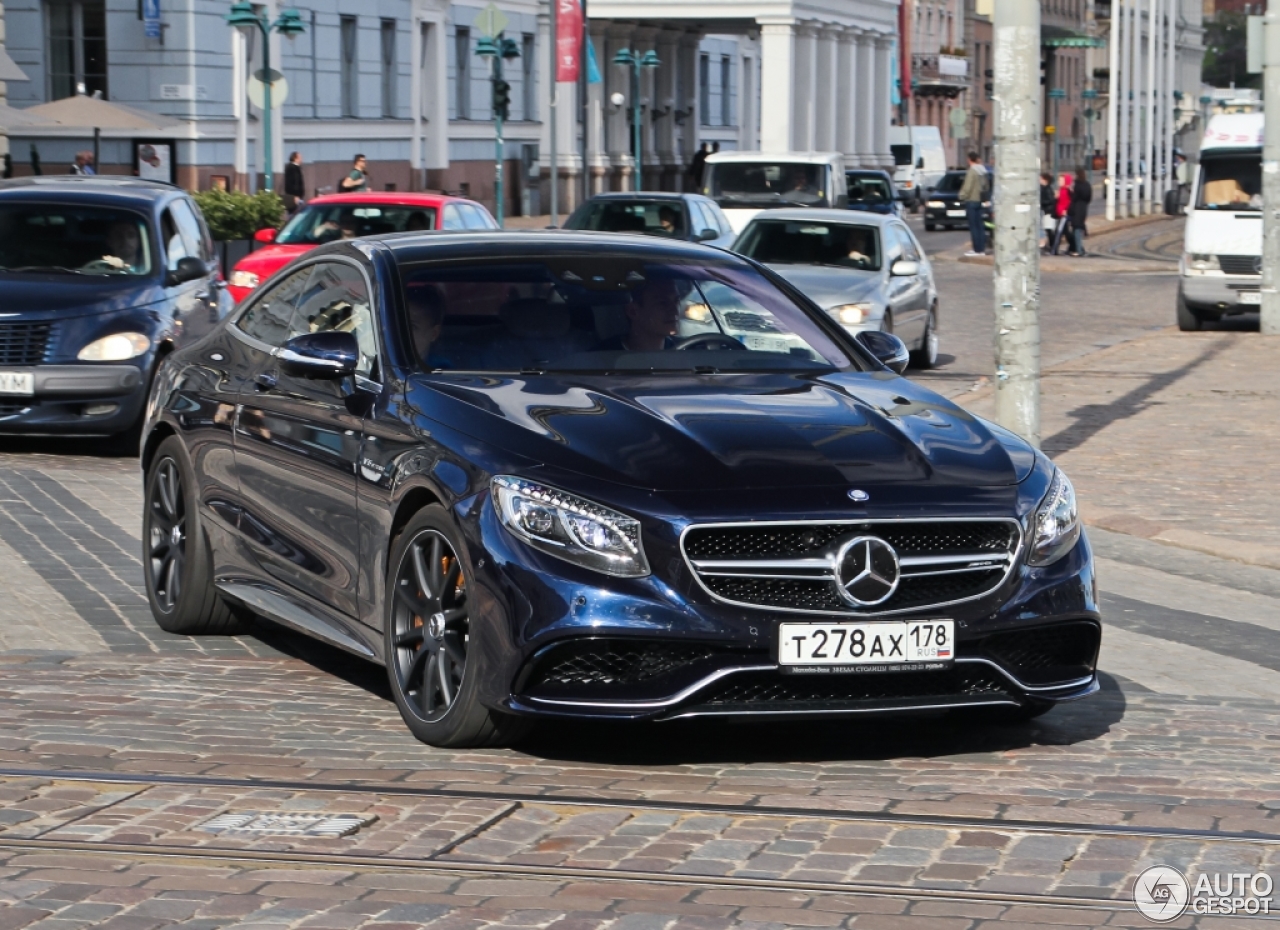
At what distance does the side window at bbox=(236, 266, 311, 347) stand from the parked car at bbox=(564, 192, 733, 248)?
61.6ft

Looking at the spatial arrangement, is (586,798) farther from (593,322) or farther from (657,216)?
(657,216)

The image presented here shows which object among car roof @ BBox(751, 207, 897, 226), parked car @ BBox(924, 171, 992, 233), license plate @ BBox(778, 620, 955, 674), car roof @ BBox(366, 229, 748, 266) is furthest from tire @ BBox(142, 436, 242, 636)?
parked car @ BBox(924, 171, 992, 233)

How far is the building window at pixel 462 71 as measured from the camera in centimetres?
6159

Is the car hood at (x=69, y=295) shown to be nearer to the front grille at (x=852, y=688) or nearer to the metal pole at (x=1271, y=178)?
the front grille at (x=852, y=688)

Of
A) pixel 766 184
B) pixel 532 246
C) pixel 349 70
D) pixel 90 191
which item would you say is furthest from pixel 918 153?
pixel 532 246

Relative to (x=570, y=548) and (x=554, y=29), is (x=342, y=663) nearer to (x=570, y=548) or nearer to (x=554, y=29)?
(x=570, y=548)

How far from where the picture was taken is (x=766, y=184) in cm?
3609

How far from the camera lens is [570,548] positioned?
637cm

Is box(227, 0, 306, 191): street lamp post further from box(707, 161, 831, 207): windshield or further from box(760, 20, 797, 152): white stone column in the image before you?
box(760, 20, 797, 152): white stone column

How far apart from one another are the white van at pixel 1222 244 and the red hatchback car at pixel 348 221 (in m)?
8.22

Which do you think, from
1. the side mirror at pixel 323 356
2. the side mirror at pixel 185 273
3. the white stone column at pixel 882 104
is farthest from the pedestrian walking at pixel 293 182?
the white stone column at pixel 882 104

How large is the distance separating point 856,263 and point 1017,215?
7879 mm

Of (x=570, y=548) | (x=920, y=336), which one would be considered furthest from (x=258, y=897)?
(x=920, y=336)

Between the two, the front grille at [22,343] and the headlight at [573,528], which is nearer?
the headlight at [573,528]
